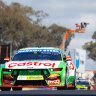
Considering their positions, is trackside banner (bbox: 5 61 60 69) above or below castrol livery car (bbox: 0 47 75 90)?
above

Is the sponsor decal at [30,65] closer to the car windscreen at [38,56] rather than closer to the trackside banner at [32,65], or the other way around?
the trackside banner at [32,65]

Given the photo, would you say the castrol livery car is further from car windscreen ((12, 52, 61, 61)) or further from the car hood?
car windscreen ((12, 52, 61, 61))

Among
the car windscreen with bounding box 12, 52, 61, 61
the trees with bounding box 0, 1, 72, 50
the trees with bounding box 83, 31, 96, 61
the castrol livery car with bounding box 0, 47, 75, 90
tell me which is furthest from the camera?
the trees with bounding box 83, 31, 96, 61

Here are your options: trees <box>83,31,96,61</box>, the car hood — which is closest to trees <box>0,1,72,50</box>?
trees <box>83,31,96,61</box>

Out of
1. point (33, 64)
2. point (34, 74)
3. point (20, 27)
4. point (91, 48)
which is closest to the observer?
point (34, 74)

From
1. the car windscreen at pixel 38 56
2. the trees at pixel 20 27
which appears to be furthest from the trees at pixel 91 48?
the car windscreen at pixel 38 56

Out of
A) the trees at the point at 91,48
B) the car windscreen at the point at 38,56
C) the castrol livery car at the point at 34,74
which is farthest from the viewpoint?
the trees at the point at 91,48

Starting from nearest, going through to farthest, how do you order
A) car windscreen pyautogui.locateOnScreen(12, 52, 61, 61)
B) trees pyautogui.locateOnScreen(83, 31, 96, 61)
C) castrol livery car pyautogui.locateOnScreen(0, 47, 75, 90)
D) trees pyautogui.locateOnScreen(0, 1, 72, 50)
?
1. castrol livery car pyautogui.locateOnScreen(0, 47, 75, 90)
2. car windscreen pyautogui.locateOnScreen(12, 52, 61, 61)
3. trees pyautogui.locateOnScreen(0, 1, 72, 50)
4. trees pyautogui.locateOnScreen(83, 31, 96, 61)

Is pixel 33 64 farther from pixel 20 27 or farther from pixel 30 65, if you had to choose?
pixel 20 27

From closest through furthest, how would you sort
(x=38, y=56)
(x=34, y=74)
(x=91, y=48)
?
(x=34, y=74) → (x=38, y=56) → (x=91, y=48)

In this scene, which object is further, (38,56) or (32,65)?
(38,56)

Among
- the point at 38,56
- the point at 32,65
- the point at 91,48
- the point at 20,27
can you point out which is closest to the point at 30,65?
the point at 32,65

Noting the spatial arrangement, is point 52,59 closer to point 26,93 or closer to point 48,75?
point 48,75

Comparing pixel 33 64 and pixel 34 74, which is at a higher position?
pixel 33 64
